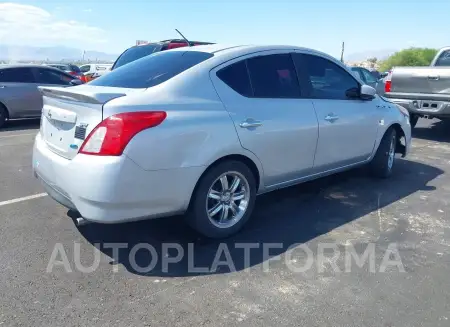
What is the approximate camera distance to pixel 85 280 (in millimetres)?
3016

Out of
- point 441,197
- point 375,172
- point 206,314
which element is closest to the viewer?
point 206,314

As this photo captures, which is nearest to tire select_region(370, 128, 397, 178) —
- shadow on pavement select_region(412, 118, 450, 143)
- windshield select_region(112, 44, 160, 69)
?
shadow on pavement select_region(412, 118, 450, 143)

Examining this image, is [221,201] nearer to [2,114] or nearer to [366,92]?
[366,92]

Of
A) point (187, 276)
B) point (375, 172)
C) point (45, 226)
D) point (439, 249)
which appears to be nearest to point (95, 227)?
point (45, 226)

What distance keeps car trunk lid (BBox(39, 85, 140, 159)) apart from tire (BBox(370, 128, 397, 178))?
348 cm

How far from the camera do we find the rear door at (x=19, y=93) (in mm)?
9977

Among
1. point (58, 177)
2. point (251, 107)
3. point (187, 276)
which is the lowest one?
point (187, 276)

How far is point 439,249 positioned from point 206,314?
2.19 meters

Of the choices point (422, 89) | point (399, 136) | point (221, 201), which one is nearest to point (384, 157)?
point (399, 136)

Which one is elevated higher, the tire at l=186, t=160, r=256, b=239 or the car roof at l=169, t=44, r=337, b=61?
the car roof at l=169, t=44, r=337, b=61

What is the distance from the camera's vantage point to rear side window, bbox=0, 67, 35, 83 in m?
10.1

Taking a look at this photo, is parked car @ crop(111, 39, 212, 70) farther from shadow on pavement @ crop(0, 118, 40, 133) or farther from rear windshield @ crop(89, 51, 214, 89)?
rear windshield @ crop(89, 51, 214, 89)

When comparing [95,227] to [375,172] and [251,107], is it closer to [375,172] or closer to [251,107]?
[251,107]

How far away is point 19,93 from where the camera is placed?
33.1 ft
